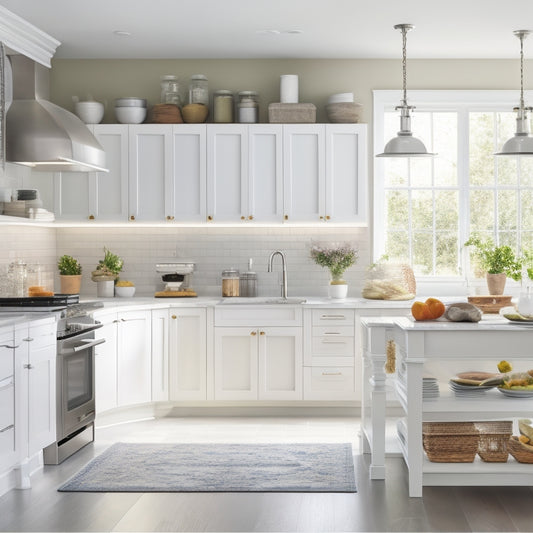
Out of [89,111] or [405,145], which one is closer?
[405,145]

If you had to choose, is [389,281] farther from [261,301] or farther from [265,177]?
[265,177]

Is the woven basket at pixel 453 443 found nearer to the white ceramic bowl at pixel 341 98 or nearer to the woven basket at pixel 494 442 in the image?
the woven basket at pixel 494 442

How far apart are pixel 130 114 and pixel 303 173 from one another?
1.58 metres

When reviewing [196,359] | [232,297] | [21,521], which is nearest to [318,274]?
A: [232,297]

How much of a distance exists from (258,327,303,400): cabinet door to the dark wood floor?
185cm

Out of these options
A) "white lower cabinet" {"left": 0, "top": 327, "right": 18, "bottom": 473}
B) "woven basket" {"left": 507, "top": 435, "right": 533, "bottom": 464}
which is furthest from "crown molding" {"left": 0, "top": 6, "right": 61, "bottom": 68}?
"woven basket" {"left": 507, "top": 435, "right": 533, "bottom": 464}

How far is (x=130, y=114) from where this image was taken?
22.9 ft

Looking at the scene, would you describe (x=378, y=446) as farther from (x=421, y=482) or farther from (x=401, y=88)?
(x=401, y=88)

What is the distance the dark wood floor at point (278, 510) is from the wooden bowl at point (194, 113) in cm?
338

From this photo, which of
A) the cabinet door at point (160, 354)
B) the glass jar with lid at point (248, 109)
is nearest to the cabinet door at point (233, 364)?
the cabinet door at point (160, 354)

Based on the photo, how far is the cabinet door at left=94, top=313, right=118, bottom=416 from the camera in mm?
6012

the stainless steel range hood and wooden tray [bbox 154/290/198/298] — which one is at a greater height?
the stainless steel range hood

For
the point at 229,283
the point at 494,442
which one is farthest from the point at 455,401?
the point at 229,283

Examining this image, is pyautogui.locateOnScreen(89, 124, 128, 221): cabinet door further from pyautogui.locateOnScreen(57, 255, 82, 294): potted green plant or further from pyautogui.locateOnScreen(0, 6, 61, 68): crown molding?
pyautogui.locateOnScreen(0, 6, 61, 68): crown molding
